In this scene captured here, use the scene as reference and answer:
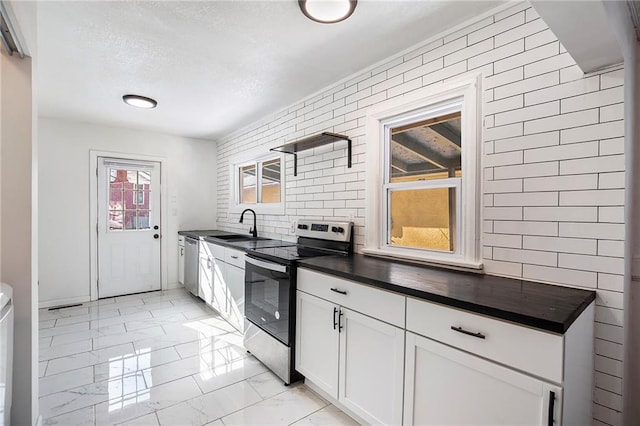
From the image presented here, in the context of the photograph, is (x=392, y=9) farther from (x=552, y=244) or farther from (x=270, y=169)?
(x=270, y=169)

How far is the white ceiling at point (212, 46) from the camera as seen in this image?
5.96 ft

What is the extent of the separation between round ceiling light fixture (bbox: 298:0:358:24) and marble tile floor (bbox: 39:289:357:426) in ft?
8.09

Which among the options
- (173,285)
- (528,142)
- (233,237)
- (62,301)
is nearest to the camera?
(528,142)

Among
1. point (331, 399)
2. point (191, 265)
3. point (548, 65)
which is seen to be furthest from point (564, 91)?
point (191, 265)

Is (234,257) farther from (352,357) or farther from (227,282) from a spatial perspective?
(352,357)

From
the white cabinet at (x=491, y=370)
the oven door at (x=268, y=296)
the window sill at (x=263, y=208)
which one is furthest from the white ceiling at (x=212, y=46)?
the white cabinet at (x=491, y=370)

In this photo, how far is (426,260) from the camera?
211cm

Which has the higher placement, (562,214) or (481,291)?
(562,214)

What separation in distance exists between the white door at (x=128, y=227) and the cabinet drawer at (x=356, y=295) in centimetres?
357

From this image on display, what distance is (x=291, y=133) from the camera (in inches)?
136

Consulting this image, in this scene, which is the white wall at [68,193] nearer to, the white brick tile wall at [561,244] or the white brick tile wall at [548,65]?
the white brick tile wall at [548,65]

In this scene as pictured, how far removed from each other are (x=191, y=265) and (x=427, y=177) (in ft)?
11.6

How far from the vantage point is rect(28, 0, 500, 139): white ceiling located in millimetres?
1817

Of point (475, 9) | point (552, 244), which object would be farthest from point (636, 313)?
point (475, 9)
